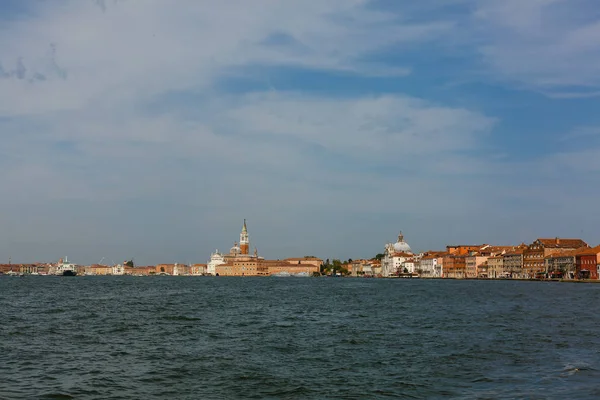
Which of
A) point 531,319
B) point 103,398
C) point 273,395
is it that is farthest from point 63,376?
point 531,319

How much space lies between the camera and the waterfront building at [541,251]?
131375 mm

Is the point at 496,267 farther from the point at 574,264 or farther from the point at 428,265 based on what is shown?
the point at 428,265

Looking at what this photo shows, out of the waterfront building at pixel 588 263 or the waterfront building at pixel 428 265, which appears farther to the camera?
the waterfront building at pixel 428 265

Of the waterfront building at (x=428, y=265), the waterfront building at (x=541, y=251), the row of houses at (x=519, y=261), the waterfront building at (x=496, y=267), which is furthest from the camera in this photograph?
the waterfront building at (x=428, y=265)

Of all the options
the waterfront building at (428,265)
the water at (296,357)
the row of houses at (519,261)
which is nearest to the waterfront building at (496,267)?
the row of houses at (519,261)

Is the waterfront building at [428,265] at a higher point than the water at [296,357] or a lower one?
higher

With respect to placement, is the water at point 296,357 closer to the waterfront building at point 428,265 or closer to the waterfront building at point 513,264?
the waterfront building at point 513,264

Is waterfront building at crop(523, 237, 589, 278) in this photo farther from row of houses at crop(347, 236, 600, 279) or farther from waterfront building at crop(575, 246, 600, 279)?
waterfront building at crop(575, 246, 600, 279)

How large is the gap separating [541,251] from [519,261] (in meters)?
7.13

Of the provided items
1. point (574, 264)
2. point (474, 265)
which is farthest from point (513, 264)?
point (574, 264)

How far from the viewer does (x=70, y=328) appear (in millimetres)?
27844

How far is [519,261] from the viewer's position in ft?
454

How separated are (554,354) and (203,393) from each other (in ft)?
37.9

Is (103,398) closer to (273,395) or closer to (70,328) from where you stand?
(273,395)
